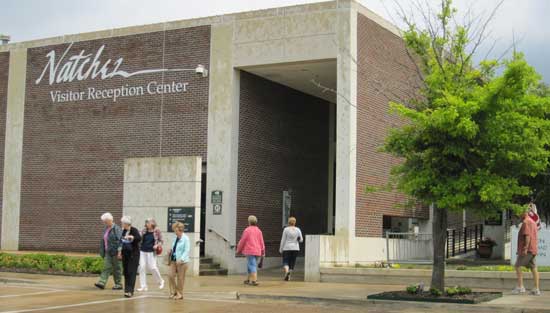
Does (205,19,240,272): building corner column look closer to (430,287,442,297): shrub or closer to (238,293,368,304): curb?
(238,293,368,304): curb

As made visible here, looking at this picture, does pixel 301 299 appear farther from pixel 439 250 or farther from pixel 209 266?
pixel 209 266

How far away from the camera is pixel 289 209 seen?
27375 mm

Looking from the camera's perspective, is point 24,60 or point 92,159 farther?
point 24,60

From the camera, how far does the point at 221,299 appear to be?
16.3 metres

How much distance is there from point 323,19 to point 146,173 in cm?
694

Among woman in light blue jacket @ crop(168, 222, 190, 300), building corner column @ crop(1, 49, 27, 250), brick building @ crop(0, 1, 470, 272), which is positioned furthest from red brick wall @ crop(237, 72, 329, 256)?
building corner column @ crop(1, 49, 27, 250)

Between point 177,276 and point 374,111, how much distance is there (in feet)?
35.0

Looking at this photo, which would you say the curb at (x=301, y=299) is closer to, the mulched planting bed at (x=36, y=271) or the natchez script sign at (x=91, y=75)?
the mulched planting bed at (x=36, y=271)

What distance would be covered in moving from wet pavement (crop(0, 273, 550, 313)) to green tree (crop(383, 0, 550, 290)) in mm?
1675

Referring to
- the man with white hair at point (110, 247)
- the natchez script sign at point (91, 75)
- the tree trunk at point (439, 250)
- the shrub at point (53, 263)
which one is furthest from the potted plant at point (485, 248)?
the man with white hair at point (110, 247)

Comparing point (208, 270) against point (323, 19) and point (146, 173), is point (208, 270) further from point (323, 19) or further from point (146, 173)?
point (323, 19)

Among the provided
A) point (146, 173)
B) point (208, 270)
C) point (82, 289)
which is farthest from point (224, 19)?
point (82, 289)

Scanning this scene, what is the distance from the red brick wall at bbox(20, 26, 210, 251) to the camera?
2542 centimetres

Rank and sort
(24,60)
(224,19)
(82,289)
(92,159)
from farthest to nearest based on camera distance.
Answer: (24,60)
(92,159)
(224,19)
(82,289)
